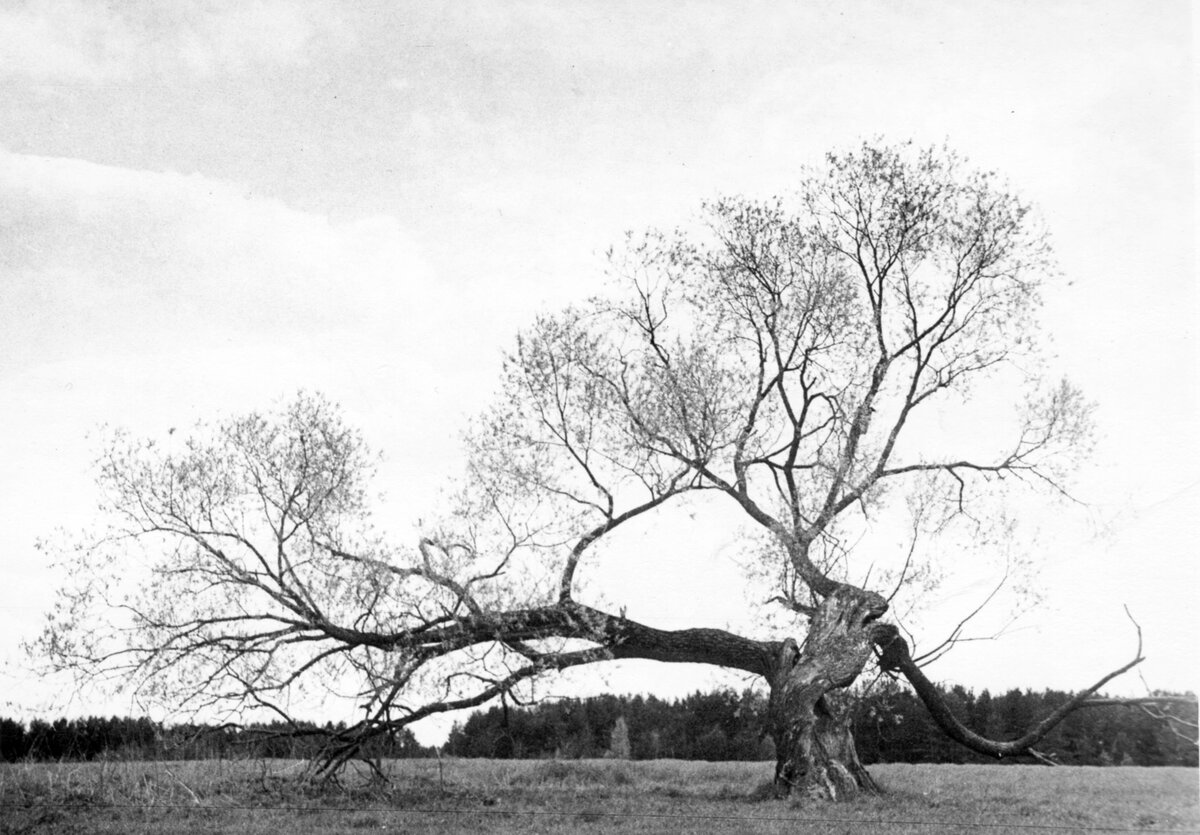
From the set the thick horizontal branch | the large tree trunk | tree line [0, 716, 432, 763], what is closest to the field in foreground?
tree line [0, 716, 432, 763]

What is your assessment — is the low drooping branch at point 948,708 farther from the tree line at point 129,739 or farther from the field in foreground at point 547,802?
the tree line at point 129,739

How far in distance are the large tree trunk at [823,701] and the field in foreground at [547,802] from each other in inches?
17.0

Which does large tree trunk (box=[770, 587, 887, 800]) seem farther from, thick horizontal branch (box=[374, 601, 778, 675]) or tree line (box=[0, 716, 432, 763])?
tree line (box=[0, 716, 432, 763])

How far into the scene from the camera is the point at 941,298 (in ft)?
51.8

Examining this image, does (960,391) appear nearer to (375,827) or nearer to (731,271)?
(731,271)

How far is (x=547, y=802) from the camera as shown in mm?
13508

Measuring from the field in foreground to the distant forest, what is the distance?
28cm

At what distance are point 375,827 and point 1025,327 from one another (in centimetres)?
1043

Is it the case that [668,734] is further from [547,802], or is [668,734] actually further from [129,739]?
[129,739]

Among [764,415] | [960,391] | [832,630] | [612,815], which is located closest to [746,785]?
[832,630]

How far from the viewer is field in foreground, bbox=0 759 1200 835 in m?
11.9

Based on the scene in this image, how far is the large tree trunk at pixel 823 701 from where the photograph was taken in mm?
13742

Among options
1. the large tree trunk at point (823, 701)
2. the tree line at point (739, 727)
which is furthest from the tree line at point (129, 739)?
the large tree trunk at point (823, 701)

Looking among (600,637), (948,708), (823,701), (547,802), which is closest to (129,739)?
(547,802)
